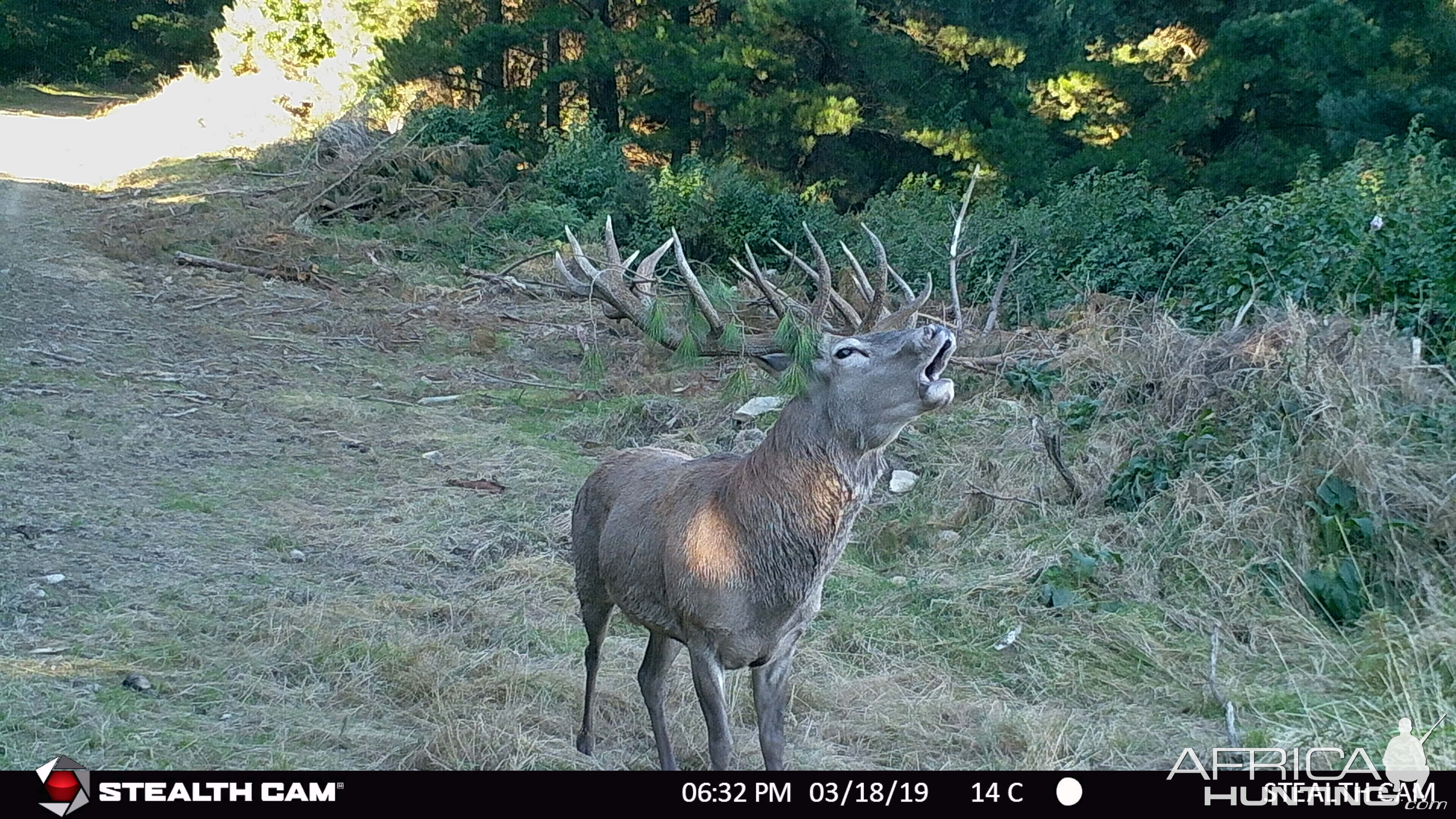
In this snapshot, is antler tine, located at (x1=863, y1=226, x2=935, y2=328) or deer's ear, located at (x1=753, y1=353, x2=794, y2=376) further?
antler tine, located at (x1=863, y1=226, x2=935, y2=328)

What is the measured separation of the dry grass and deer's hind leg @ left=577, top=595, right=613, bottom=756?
0.49 feet

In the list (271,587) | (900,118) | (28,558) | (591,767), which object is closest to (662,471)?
(591,767)

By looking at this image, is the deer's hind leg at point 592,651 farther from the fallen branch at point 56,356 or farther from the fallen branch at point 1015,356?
the fallen branch at point 56,356

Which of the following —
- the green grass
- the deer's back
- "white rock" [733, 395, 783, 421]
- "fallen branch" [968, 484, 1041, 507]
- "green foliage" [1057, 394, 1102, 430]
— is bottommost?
the green grass

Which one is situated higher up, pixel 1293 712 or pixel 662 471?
pixel 662 471

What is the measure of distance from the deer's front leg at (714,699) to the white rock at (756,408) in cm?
563

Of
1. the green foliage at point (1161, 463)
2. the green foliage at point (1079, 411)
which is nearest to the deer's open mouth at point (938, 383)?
the green foliage at point (1161, 463)

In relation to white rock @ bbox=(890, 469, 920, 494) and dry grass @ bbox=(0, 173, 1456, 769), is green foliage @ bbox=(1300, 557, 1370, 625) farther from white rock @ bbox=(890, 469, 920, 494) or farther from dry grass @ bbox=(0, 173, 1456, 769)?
white rock @ bbox=(890, 469, 920, 494)

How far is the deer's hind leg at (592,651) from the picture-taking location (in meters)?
5.65

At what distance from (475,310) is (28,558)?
9.03 m

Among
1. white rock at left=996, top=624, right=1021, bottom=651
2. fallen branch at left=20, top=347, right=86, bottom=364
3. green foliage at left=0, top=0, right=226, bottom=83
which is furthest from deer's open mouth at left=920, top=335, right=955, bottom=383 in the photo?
green foliage at left=0, top=0, right=226, bottom=83

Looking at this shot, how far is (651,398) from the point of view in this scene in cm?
1155

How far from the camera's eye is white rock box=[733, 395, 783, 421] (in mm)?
10523

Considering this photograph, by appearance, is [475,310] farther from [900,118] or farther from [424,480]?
[900,118]
